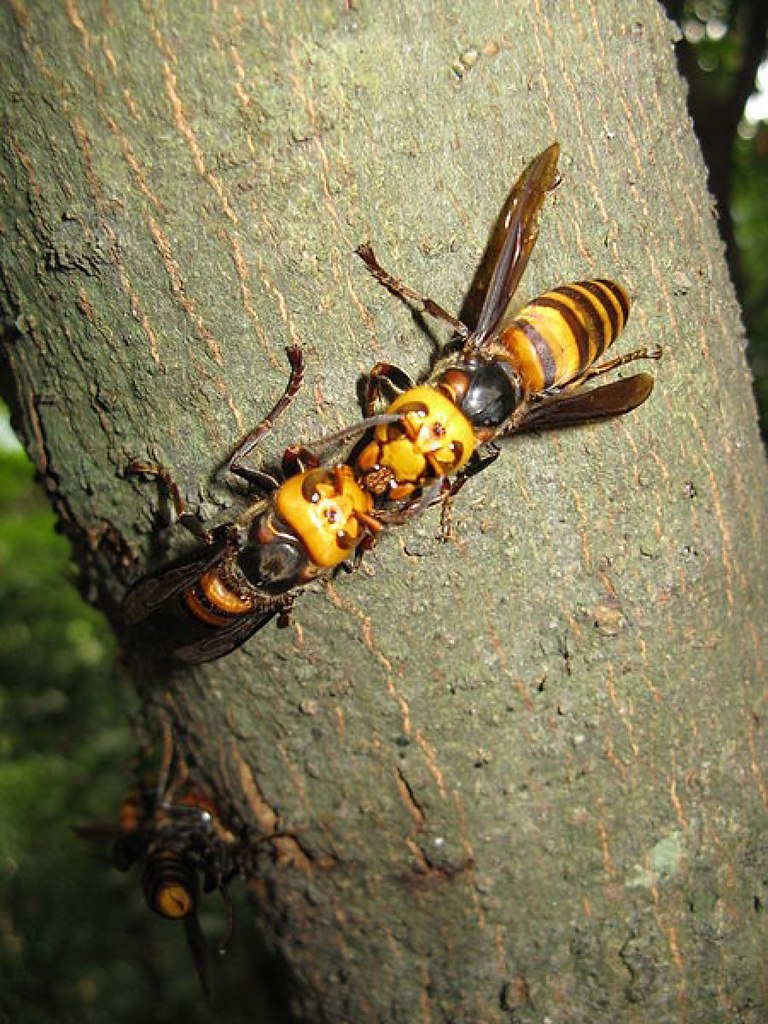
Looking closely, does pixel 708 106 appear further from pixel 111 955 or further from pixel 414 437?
pixel 111 955

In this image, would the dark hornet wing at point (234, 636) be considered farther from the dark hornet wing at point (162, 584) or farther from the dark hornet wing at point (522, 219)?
the dark hornet wing at point (522, 219)

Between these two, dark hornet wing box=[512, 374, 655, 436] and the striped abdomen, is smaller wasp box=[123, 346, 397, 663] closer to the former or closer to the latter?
dark hornet wing box=[512, 374, 655, 436]

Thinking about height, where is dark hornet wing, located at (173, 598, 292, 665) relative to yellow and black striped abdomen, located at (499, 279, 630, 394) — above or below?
below

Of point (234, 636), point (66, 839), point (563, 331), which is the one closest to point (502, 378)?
point (563, 331)

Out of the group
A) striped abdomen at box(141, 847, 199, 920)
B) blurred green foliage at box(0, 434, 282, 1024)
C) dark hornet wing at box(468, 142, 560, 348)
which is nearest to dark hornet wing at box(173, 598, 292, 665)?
dark hornet wing at box(468, 142, 560, 348)

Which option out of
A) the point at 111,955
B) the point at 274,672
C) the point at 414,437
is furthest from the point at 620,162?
the point at 111,955

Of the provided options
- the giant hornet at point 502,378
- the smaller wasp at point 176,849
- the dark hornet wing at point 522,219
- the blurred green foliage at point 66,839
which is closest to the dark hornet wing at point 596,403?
the giant hornet at point 502,378

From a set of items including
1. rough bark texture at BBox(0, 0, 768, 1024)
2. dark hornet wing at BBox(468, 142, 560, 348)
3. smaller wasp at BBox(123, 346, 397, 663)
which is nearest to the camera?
rough bark texture at BBox(0, 0, 768, 1024)
